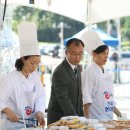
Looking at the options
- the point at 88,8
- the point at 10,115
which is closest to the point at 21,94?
the point at 10,115

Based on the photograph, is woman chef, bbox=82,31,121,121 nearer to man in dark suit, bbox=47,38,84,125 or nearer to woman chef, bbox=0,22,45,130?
man in dark suit, bbox=47,38,84,125

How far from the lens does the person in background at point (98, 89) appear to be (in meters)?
3.18

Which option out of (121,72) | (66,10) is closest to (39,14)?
(121,72)

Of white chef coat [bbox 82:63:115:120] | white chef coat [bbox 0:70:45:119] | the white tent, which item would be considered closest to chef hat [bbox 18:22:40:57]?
white chef coat [bbox 0:70:45:119]

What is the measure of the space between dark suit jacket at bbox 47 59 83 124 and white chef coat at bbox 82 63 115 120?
0.72 ft

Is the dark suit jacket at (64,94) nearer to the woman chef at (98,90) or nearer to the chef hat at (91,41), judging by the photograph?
the woman chef at (98,90)

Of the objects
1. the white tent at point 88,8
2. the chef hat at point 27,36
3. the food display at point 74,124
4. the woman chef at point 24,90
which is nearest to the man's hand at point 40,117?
the woman chef at point 24,90

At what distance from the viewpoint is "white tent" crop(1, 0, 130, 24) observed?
477cm

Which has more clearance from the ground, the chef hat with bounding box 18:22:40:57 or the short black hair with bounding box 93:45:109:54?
the chef hat with bounding box 18:22:40:57

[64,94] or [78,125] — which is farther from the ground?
[64,94]

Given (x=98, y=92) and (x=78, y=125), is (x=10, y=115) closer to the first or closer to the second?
(x=78, y=125)

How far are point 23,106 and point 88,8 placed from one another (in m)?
2.32

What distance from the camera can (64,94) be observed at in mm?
2811

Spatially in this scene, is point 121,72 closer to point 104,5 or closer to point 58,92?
point 104,5
